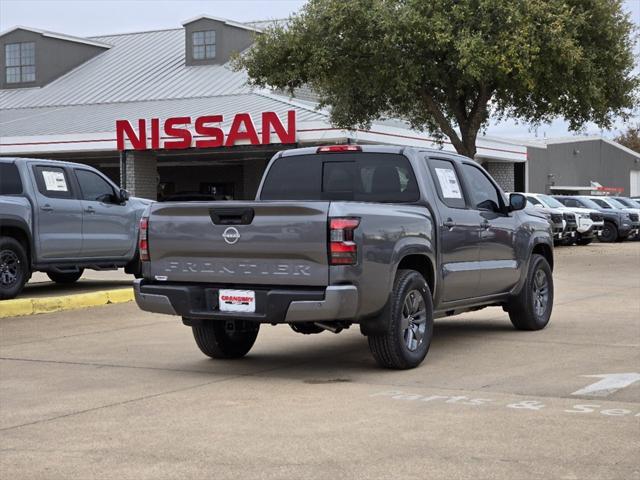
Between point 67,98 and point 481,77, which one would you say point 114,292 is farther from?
point 67,98

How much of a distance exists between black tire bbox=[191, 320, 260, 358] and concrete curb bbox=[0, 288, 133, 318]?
4.36 metres

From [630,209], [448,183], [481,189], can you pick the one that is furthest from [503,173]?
[448,183]

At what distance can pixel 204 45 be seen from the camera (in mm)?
42594

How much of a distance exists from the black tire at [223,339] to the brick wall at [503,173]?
41.2m

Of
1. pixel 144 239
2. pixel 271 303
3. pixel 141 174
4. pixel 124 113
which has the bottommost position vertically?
pixel 271 303

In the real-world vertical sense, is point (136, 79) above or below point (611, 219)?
above

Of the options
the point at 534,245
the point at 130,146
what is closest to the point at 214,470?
the point at 534,245

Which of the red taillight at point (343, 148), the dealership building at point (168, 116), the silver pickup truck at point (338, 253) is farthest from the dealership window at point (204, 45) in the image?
the red taillight at point (343, 148)

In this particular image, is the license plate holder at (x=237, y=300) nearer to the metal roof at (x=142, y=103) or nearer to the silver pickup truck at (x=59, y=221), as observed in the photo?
the silver pickup truck at (x=59, y=221)

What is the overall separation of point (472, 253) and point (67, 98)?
36042mm

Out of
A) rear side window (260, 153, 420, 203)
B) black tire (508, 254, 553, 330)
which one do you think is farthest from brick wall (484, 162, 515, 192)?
rear side window (260, 153, 420, 203)

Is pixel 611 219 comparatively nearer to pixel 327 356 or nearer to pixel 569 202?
pixel 569 202

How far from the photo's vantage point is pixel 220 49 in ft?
138

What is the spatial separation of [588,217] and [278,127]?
10447 mm
